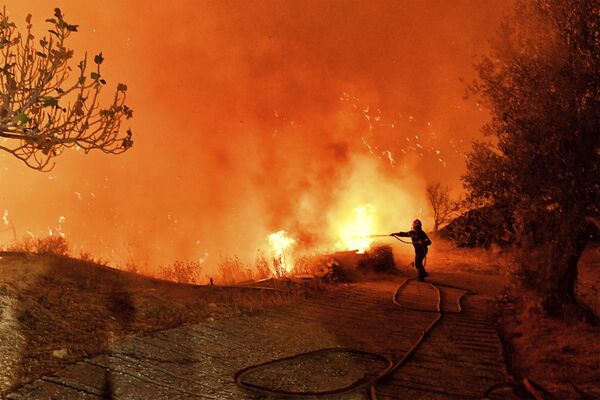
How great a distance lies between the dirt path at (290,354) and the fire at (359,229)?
10601mm

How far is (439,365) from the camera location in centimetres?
628

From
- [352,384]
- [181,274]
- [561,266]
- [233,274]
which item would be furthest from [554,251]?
[181,274]

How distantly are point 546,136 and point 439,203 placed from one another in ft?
62.0

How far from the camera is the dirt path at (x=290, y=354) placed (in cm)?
481

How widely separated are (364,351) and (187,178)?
35.3 metres

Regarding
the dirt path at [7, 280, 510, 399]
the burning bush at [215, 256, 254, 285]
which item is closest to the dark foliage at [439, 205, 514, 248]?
the dirt path at [7, 280, 510, 399]

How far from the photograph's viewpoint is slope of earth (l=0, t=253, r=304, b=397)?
5070 millimetres

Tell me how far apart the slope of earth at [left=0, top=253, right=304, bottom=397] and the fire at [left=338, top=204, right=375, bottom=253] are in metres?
10.3

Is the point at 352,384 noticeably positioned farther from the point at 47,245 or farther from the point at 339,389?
the point at 47,245

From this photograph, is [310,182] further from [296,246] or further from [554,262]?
[554,262]

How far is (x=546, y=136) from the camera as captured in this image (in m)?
8.12

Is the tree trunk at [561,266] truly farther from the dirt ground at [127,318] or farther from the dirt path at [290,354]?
the dirt path at [290,354]

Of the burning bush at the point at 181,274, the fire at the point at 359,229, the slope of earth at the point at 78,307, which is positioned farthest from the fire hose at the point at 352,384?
the fire at the point at 359,229

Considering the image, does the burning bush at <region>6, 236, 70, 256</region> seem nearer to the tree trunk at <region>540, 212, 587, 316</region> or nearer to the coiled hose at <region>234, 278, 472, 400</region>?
the coiled hose at <region>234, 278, 472, 400</region>
